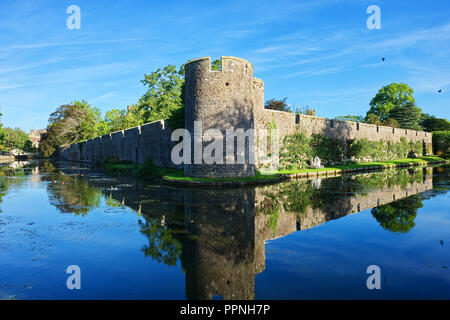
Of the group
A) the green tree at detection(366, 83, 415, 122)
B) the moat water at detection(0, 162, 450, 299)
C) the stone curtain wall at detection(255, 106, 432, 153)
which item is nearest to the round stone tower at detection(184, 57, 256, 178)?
the stone curtain wall at detection(255, 106, 432, 153)

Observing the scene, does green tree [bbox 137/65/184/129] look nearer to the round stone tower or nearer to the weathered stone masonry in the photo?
the weathered stone masonry

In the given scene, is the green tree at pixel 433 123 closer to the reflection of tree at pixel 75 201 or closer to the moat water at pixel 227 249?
the moat water at pixel 227 249

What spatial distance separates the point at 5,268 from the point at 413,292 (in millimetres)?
5463

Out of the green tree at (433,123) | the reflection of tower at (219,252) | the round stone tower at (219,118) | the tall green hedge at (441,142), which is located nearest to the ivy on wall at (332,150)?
the round stone tower at (219,118)

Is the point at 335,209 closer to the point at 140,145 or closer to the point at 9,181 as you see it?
the point at 9,181

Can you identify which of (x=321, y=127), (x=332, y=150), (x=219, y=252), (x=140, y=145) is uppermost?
(x=321, y=127)

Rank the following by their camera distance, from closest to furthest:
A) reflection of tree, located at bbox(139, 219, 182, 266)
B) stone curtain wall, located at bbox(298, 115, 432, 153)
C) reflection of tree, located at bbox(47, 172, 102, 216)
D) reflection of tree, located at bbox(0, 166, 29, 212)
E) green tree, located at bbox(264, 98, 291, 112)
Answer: reflection of tree, located at bbox(139, 219, 182, 266) < reflection of tree, located at bbox(47, 172, 102, 216) < reflection of tree, located at bbox(0, 166, 29, 212) < stone curtain wall, located at bbox(298, 115, 432, 153) < green tree, located at bbox(264, 98, 291, 112)

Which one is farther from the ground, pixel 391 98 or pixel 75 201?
pixel 391 98

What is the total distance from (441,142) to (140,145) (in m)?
52.5

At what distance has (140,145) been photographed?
29.9 m

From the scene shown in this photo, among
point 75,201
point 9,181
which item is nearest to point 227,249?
point 75,201

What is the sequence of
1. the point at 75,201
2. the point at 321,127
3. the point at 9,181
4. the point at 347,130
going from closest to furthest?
the point at 75,201
the point at 9,181
the point at 321,127
the point at 347,130

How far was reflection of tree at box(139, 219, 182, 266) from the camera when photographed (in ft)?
15.0

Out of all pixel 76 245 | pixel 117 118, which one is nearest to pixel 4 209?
pixel 76 245
